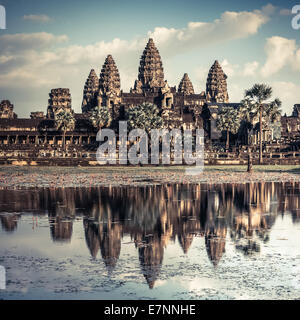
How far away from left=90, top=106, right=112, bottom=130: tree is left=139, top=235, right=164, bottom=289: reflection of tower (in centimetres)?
12735

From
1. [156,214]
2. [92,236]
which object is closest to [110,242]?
[92,236]

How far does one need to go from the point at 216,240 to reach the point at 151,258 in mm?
4349

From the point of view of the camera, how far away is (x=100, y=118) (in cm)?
15238

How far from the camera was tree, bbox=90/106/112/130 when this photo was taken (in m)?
152

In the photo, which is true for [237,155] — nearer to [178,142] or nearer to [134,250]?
[178,142]

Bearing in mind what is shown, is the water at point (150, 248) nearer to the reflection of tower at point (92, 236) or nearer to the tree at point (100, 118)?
the reflection of tower at point (92, 236)

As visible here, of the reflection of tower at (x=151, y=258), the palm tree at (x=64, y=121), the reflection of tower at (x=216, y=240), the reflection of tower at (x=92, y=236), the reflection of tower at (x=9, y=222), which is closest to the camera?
the reflection of tower at (x=151, y=258)

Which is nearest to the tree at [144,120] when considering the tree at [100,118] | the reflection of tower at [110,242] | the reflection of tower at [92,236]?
the tree at [100,118]

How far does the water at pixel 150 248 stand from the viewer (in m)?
18.3

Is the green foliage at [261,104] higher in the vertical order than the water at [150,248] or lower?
higher

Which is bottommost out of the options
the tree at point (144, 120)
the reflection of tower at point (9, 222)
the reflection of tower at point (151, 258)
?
the reflection of tower at point (151, 258)

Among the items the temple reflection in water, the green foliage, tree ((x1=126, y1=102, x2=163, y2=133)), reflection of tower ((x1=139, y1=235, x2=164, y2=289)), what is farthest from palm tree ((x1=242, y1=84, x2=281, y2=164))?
reflection of tower ((x1=139, y1=235, x2=164, y2=289))

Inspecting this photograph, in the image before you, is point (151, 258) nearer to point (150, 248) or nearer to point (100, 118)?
point (150, 248)
